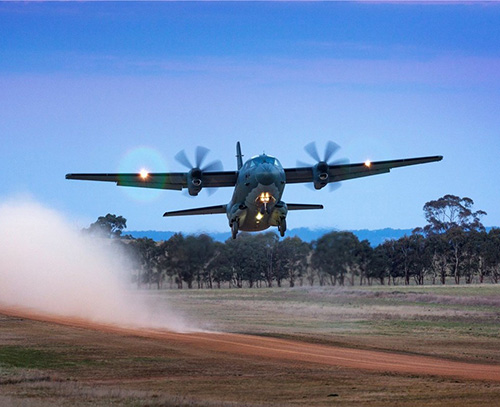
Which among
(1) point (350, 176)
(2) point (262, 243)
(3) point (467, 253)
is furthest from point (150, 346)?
(3) point (467, 253)

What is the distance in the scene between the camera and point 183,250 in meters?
81.4

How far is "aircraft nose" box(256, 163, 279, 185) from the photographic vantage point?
3931 cm

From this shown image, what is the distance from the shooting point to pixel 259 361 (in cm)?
3375

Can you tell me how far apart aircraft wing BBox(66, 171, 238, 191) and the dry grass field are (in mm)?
9193

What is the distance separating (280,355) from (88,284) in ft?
131

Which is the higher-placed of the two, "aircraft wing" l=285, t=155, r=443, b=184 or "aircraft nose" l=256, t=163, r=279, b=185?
"aircraft wing" l=285, t=155, r=443, b=184

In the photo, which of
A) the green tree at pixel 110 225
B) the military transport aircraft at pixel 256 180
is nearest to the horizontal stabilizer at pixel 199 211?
the military transport aircraft at pixel 256 180

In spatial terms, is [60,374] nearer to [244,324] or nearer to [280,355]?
[280,355]

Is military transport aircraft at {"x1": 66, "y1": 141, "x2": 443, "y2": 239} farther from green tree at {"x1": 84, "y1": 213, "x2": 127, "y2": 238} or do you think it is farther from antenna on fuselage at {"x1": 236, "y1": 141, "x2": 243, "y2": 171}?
green tree at {"x1": 84, "y1": 213, "x2": 127, "y2": 238}

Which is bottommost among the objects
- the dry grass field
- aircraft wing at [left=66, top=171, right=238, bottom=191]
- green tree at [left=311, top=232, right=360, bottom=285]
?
the dry grass field

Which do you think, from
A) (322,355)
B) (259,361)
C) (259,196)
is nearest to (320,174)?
(259,196)

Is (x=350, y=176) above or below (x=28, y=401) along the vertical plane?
above

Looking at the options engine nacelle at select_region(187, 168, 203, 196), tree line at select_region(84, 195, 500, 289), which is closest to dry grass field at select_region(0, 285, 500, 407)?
engine nacelle at select_region(187, 168, 203, 196)

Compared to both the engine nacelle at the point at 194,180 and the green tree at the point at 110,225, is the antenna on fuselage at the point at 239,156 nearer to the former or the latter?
the engine nacelle at the point at 194,180
